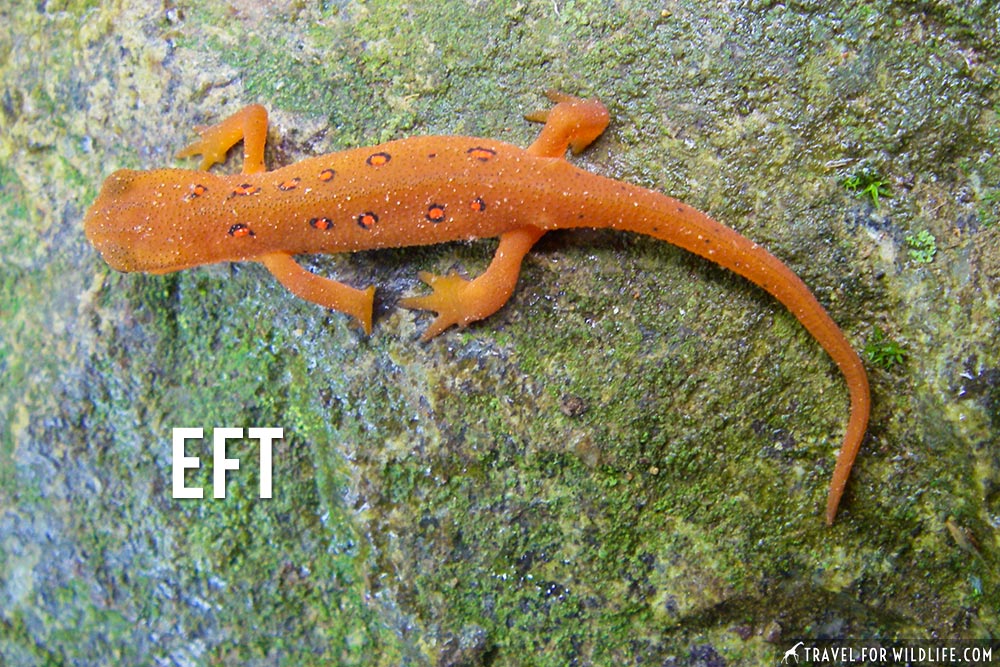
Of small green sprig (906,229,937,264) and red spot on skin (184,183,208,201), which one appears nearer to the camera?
small green sprig (906,229,937,264)

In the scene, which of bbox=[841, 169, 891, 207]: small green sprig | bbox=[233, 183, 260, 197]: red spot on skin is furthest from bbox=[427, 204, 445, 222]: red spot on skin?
bbox=[841, 169, 891, 207]: small green sprig

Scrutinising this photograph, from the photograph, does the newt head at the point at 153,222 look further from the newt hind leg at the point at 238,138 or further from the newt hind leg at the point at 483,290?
the newt hind leg at the point at 483,290

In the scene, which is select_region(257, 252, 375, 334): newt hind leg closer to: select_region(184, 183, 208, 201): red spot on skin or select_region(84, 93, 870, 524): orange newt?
select_region(84, 93, 870, 524): orange newt

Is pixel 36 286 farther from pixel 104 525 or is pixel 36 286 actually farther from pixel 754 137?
pixel 754 137

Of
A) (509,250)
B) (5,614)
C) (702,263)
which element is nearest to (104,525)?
(5,614)

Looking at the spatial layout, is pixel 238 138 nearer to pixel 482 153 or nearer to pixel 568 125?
pixel 482 153

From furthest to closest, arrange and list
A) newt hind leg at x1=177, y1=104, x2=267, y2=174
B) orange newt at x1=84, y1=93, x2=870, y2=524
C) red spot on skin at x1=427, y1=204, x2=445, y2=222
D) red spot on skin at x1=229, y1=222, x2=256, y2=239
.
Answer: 1. newt hind leg at x1=177, y1=104, x2=267, y2=174
2. red spot on skin at x1=229, y1=222, x2=256, y2=239
3. red spot on skin at x1=427, y1=204, x2=445, y2=222
4. orange newt at x1=84, y1=93, x2=870, y2=524

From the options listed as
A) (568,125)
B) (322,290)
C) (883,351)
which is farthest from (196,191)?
(883,351)

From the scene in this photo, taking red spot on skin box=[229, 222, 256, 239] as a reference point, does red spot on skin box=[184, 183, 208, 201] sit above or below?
above
